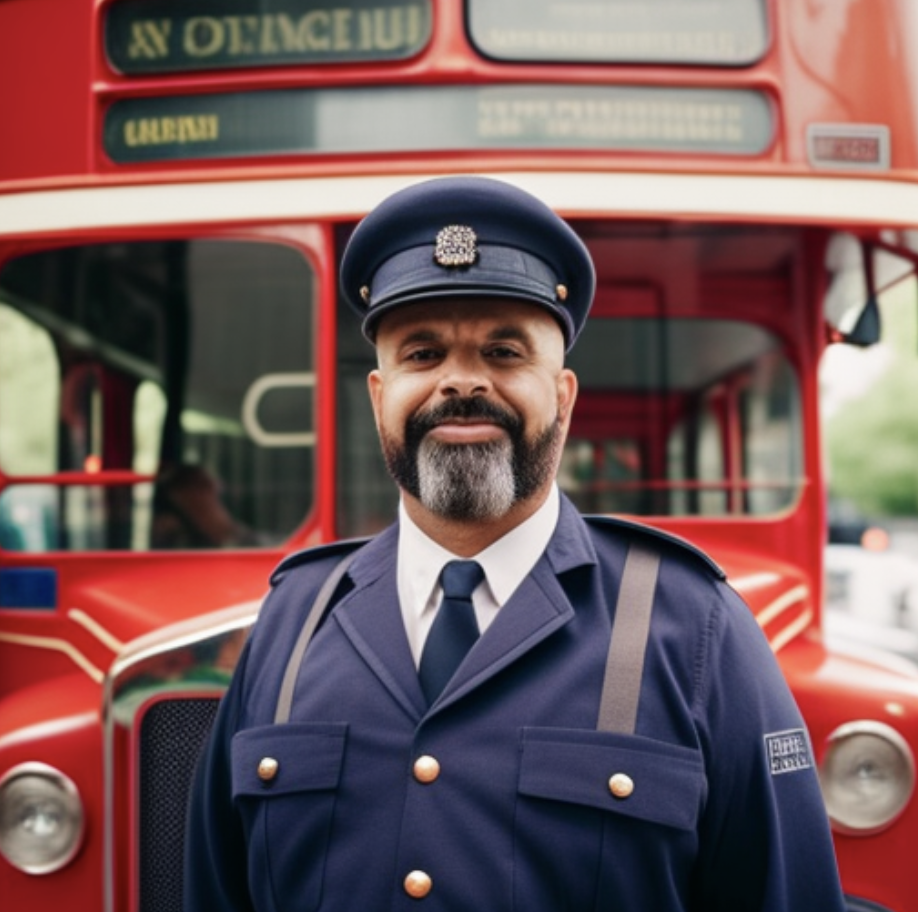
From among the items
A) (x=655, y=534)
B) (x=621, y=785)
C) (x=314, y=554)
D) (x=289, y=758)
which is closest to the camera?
(x=621, y=785)

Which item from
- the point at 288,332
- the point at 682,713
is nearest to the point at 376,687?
the point at 682,713

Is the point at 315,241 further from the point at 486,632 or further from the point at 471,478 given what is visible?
the point at 486,632

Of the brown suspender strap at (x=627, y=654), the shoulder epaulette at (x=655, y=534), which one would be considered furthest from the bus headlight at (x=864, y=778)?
the brown suspender strap at (x=627, y=654)

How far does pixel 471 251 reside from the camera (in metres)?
1.60

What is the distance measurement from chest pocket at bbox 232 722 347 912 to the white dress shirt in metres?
0.18

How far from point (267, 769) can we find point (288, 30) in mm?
1973

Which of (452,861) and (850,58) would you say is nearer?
(452,861)

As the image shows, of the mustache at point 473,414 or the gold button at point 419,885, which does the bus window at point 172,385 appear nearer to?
the mustache at point 473,414

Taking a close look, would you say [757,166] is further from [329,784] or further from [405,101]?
[329,784]

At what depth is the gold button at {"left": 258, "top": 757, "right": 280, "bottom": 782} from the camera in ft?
5.15

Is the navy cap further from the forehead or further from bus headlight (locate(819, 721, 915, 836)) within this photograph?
bus headlight (locate(819, 721, 915, 836))

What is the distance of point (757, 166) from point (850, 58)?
42cm

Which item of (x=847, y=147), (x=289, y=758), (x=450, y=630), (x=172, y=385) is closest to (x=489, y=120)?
(x=847, y=147)

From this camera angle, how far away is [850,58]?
118 inches
